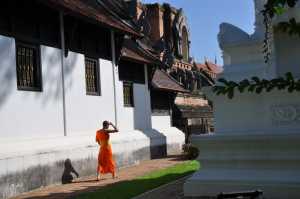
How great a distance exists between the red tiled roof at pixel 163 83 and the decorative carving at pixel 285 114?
14901 millimetres

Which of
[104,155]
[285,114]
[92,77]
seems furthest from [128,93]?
[285,114]

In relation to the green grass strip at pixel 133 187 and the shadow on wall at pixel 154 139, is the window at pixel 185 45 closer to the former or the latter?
the shadow on wall at pixel 154 139

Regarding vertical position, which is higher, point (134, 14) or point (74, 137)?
point (134, 14)

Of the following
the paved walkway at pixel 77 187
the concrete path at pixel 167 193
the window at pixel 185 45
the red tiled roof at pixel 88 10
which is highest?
the window at pixel 185 45

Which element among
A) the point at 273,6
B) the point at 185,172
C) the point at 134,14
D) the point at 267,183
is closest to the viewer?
the point at 273,6

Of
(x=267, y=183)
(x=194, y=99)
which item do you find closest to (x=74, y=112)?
(x=267, y=183)

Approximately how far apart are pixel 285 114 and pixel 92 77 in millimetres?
9464

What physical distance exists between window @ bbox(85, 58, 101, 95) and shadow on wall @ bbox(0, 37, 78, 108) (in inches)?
38.6

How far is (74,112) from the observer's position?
14531 mm

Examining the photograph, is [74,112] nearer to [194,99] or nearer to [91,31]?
[91,31]

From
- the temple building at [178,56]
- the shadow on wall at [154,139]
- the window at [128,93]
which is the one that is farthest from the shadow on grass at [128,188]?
the temple building at [178,56]

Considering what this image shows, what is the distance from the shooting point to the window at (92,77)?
15.6 meters

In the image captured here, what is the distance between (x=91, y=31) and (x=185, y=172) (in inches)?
208

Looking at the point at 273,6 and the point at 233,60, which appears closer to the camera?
the point at 273,6
